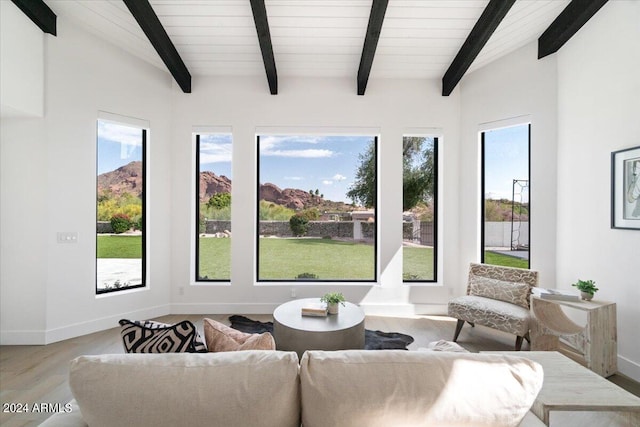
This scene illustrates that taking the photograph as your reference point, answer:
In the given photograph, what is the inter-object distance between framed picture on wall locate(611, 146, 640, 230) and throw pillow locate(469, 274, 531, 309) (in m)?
1.01

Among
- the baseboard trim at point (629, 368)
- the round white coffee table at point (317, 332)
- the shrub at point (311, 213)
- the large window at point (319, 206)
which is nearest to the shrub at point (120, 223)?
the large window at point (319, 206)

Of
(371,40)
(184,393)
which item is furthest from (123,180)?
(184,393)

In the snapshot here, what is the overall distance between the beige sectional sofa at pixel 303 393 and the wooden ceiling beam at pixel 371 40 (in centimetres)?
310

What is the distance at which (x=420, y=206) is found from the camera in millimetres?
4379

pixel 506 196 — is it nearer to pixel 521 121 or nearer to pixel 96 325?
pixel 521 121

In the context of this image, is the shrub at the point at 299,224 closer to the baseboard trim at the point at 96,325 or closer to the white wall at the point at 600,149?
the baseboard trim at the point at 96,325

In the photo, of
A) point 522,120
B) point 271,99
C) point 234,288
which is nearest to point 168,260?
point 234,288

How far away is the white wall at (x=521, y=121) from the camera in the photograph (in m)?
3.52

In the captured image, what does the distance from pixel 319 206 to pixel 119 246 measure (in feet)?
8.88

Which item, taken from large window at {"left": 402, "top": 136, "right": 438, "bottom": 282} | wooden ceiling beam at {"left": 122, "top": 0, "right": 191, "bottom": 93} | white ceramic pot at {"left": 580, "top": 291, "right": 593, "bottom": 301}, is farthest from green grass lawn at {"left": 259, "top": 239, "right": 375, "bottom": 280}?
wooden ceiling beam at {"left": 122, "top": 0, "right": 191, "bottom": 93}

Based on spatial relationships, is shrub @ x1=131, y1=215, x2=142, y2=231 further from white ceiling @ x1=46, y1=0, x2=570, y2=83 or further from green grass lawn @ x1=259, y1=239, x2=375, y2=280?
white ceiling @ x1=46, y1=0, x2=570, y2=83

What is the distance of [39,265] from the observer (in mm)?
3186

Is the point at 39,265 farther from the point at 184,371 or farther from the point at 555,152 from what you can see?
the point at 555,152

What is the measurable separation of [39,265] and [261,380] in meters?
3.53
